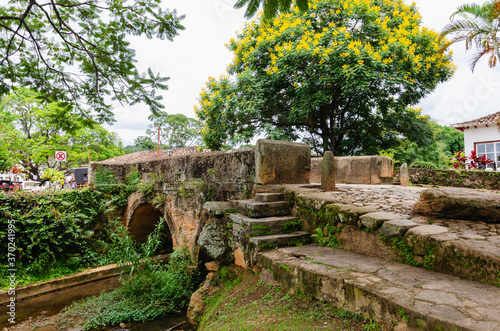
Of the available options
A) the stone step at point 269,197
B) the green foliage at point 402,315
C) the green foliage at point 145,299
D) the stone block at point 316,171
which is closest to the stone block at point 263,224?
the stone step at point 269,197

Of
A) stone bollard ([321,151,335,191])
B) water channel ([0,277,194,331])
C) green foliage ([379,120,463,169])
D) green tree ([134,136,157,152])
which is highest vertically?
green tree ([134,136,157,152])

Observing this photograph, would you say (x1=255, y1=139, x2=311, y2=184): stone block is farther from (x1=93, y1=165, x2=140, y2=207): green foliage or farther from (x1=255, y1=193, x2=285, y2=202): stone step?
(x1=93, y1=165, x2=140, y2=207): green foliage

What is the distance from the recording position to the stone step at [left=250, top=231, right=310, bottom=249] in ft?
10.5

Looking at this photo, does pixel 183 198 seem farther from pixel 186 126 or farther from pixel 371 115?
pixel 186 126

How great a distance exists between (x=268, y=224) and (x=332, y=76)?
5.53 meters

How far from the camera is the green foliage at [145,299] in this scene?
5.09 metres

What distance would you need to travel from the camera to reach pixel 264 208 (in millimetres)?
3695

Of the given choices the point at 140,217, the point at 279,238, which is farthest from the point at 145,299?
the point at 140,217

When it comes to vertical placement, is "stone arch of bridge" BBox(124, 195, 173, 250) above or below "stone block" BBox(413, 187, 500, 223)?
below

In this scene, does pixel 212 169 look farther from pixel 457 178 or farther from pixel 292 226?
pixel 457 178

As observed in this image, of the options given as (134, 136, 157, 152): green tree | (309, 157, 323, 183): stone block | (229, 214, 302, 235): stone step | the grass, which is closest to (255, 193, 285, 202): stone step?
(229, 214, 302, 235): stone step

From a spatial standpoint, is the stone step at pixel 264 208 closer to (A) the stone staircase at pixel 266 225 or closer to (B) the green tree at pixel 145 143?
(A) the stone staircase at pixel 266 225

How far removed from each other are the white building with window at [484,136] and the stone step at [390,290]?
1411 centimetres

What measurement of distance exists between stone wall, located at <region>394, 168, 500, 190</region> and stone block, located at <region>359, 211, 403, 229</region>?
5844mm
